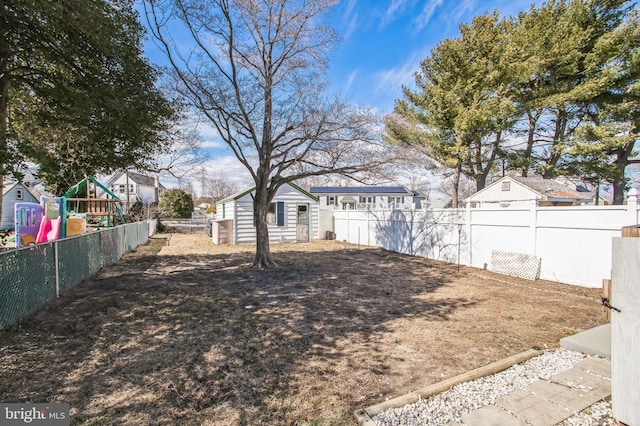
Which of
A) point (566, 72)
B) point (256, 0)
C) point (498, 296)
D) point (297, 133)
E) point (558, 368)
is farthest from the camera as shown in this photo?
point (566, 72)

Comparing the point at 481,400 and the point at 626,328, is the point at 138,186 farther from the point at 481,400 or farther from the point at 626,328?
the point at 626,328

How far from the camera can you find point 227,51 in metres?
8.59

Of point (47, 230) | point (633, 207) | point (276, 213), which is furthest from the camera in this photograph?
point (276, 213)

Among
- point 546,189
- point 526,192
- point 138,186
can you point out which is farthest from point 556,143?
point 138,186

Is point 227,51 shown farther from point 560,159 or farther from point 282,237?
point 560,159

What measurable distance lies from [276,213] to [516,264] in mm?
10777

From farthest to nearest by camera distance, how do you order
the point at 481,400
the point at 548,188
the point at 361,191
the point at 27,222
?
1. the point at 361,191
2. the point at 548,188
3. the point at 27,222
4. the point at 481,400

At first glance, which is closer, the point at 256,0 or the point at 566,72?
the point at 256,0

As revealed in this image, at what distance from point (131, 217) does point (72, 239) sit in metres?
16.2

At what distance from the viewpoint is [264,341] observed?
3.71 metres

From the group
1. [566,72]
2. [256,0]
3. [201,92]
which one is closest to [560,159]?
[566,72]

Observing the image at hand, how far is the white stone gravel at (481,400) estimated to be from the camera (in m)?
2.22

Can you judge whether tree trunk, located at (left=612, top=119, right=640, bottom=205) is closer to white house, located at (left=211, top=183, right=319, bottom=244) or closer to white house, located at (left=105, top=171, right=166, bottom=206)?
white house, located at (left=211, top=183, right=319, bottom=244)

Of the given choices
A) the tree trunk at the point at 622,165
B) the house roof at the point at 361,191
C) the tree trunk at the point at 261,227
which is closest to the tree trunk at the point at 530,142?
the tree trunk at the point at 622,165
